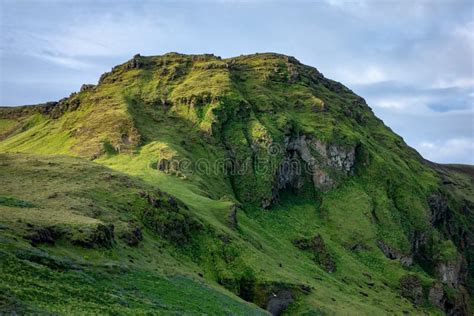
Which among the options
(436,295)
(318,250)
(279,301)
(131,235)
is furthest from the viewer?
(436,295)

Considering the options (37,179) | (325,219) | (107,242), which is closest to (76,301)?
(107,242)

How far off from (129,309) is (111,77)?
510 feet

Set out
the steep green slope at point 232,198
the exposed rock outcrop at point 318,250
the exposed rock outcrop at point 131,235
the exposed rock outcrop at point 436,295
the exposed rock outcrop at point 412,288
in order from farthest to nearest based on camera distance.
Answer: the exposed rock outcrop at point 436,295, the exposed rock outcrop at point 412,288, the exposed rock outcrop at point 318,250, the exposed rock outcrop at point 131,235, the steep green slope at point 232,198

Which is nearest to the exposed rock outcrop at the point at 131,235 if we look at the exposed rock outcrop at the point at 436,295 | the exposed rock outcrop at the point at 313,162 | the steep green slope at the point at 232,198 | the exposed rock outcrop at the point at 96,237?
the steep green slope at the point at 232,198

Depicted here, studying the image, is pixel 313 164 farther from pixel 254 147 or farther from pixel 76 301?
pixel 76 301

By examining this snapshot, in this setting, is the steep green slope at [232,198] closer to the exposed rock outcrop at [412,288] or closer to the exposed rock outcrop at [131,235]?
the exposed rock outcrop at [412,288]

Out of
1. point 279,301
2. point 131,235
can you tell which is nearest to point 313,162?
point 279,301

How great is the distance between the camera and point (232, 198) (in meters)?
132

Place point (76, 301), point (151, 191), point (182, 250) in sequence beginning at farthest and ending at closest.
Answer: point (151, 191), point (182, 250), point (76, 301)

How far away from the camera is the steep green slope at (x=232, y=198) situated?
216 ft

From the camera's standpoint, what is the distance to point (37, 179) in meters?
82.0

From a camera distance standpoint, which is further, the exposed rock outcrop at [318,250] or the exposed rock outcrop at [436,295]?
the exposed rock outcrop at [436,295]

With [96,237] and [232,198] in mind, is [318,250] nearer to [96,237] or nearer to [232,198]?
[232,198]

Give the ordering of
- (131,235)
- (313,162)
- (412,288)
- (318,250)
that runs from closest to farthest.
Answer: (131,235), (318,250), (412,288), (313,162)
